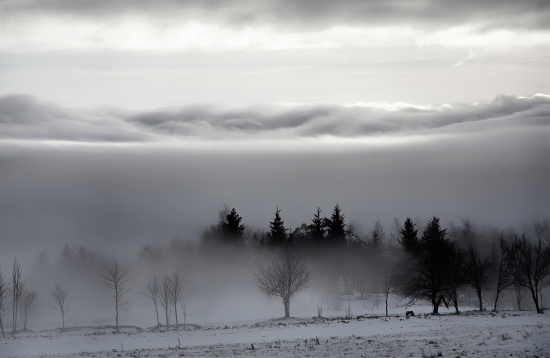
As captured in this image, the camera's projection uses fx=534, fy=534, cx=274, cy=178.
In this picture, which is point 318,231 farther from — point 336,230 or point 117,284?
point 117,284

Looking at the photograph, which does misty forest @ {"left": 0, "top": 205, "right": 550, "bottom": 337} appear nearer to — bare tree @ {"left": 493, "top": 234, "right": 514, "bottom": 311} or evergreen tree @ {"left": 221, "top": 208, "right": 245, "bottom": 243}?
evergreen tree @ {"left": 221, "top": 208, "right": 245, "bottom": 243}

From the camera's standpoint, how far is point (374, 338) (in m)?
32.2

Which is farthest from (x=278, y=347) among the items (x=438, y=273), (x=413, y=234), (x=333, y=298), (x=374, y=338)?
(x=413, y=234)

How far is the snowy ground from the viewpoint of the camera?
87.6ft

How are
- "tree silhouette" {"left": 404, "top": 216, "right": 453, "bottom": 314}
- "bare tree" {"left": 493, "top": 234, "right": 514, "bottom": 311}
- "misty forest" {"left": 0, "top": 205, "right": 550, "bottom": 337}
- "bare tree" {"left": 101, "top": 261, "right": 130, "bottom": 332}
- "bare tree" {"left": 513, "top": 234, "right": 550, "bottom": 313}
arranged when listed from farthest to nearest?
1. "misty forest" {"left": 0, "top": 205, "right": 550, "bottom": 337}
2. "bare tree" {"left": 101, "top": 261, "right": 130, "bottom": 332}
3. "bare tree" {"left": 493, "top": 234, "right": 514, "bottom": 311}
4. "tree silhouette" {"left": 404, "top": 216, "right": 453, "bottom": 314}
5. "bare tree" {"left": 513, "top": 234, "right": 550, "bottom": 313}

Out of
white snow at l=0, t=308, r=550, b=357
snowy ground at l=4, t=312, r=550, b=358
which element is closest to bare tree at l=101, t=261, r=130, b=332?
snowy ground at l=4, t=312, r=550, b=358

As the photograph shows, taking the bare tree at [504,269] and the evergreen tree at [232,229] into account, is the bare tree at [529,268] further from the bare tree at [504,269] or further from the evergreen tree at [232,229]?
the evergreen tree at [232,229]

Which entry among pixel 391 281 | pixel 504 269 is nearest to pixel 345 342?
pixel 391 281

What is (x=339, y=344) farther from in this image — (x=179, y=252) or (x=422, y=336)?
(x=179, y=252)

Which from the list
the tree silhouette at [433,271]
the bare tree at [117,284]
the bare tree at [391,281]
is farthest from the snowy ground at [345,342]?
the bare tree at [117,284]

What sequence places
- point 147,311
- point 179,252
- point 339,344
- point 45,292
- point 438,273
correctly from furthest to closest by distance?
point 179,252, point 45,292, point 147,311, point 438,273, point 339,344

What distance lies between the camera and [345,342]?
30.8m

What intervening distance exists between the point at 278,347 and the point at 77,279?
8554 centimetres

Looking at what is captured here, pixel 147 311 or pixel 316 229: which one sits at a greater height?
pixel 316 229
